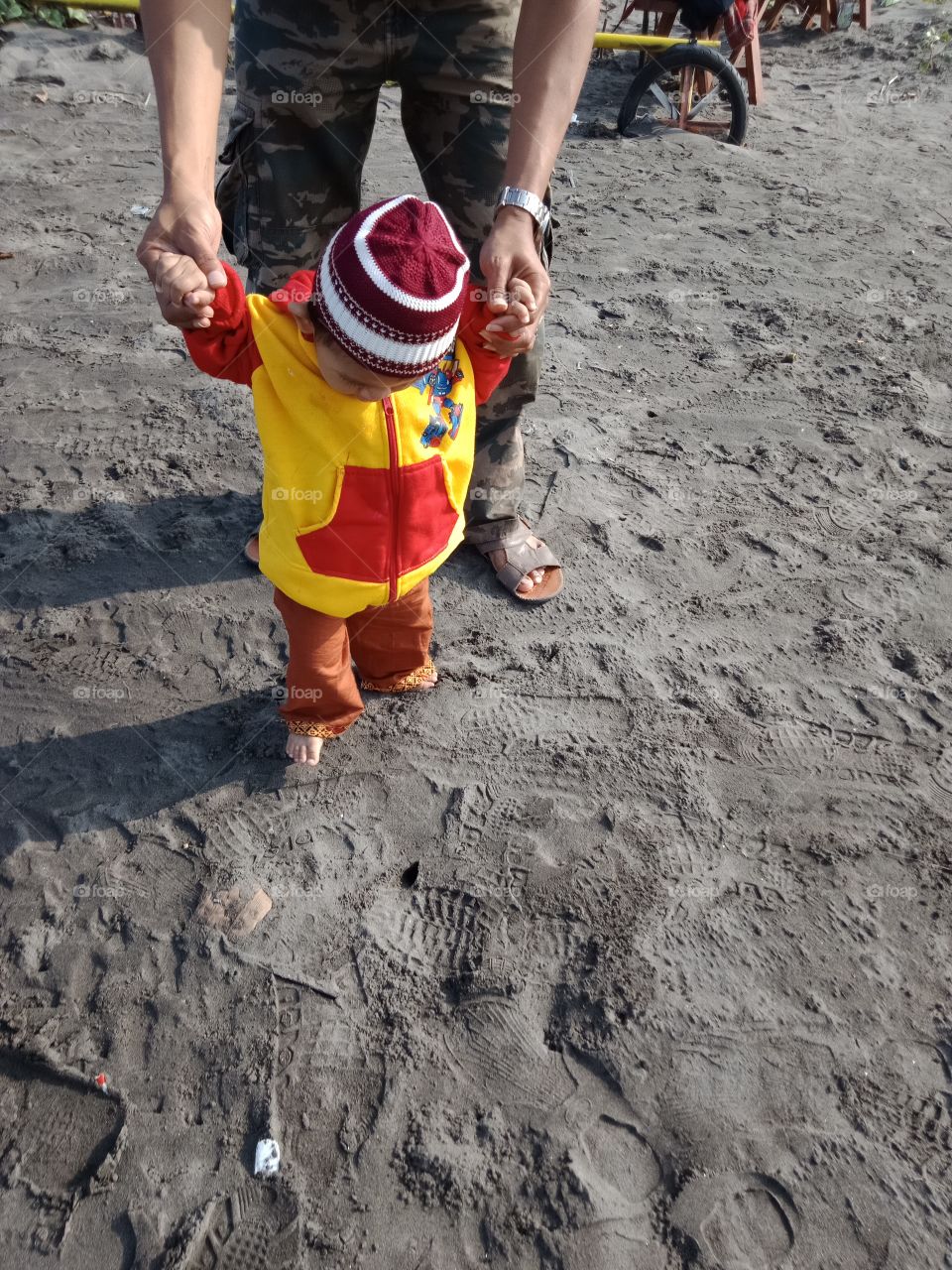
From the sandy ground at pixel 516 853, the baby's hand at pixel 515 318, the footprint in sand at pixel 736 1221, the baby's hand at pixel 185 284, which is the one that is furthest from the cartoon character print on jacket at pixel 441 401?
the footprint in sand at pixel 736 1221

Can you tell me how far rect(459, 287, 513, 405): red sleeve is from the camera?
6.36 feet

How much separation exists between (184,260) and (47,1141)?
170 centimetres

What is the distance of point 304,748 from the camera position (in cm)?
242

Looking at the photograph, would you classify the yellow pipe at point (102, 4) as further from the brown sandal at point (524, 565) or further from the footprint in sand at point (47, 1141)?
the footprint in sand at point (47, 1141)

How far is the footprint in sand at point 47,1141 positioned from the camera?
1.69 m

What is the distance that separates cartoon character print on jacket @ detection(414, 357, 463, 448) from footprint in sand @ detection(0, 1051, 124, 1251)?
150 cm

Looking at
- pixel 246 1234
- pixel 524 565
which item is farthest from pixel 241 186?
pixel 246 1234

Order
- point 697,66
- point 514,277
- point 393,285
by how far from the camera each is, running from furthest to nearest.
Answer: point 697,66
point 514,277
point 393,285

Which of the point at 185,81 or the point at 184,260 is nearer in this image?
the point at 184,260

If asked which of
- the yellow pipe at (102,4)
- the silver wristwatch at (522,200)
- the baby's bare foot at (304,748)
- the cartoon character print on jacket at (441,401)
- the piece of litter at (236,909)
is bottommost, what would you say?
the piece of litter at (236,909)

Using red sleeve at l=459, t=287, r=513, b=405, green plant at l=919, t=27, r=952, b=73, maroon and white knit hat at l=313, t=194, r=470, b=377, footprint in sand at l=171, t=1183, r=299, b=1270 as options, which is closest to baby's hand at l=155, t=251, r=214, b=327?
maroon and white knit hat at l=313, t=194, r=470, b=377

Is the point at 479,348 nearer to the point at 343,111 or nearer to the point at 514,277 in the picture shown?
the point at 514,277

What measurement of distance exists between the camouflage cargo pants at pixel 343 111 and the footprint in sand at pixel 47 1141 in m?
1.98

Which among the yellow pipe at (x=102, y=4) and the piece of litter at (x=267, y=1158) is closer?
the piece of litter at (x=267, y=1158)
